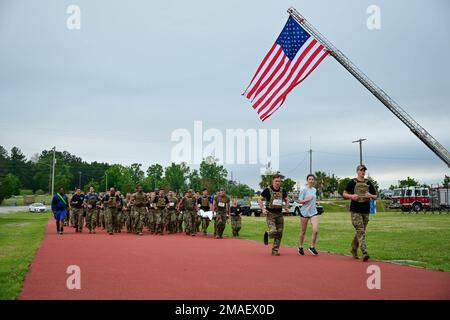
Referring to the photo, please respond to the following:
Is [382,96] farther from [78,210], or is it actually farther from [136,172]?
[136,172]

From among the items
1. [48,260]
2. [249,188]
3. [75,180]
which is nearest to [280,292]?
[48,260]

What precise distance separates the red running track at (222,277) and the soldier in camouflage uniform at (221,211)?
7.16 m

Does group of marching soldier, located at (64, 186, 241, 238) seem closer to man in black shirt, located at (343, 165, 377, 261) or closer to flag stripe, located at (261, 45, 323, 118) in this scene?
flag stripe, located at (261, 45, 323, 118)

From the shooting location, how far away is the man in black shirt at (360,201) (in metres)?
10.8

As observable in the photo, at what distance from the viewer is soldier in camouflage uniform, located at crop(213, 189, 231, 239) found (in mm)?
19547

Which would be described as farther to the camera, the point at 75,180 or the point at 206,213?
the point at 75,180

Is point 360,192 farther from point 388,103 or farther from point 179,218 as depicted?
point 179,218

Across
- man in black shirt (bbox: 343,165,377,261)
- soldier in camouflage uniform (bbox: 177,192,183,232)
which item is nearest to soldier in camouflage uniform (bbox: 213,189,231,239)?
soldier in camouflage uniform (bbox: 177,192,183,232)

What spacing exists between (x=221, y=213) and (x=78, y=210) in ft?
23.8

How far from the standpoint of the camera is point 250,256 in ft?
38.9

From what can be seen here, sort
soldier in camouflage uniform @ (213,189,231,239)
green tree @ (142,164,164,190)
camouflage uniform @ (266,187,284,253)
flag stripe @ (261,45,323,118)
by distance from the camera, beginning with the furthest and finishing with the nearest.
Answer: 1. green tree @ (142,164,164,190)
2. soldier in camouflage uniform @ (213,189,231,239)
3. flag stripe @ (261,45,323,118)
4. camouflage uniform @ (266,187,284,253)

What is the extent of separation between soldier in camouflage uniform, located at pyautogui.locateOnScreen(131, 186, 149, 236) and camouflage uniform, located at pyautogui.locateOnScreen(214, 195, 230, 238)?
4.15 meters
